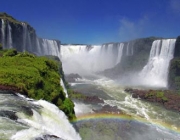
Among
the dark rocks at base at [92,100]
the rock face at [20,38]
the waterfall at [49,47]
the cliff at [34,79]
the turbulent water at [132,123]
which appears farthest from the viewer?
the waterfall at [49,47]

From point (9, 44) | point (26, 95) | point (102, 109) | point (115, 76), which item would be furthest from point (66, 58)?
point (26, 95)

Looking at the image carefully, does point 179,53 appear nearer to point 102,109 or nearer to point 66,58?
point 102,109

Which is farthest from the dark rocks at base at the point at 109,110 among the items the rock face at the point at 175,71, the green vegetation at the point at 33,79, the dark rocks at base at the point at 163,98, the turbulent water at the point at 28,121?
the rock face at the point at 175,71

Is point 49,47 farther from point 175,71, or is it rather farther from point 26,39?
point 175,71

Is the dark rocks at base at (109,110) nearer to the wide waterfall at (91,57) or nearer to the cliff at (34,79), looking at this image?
the cliff at (34,79)

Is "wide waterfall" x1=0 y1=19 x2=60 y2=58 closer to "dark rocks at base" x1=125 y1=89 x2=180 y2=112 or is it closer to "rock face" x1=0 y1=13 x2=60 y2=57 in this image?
"rock face" x1=0 y1=13 x2=60 y2=57
